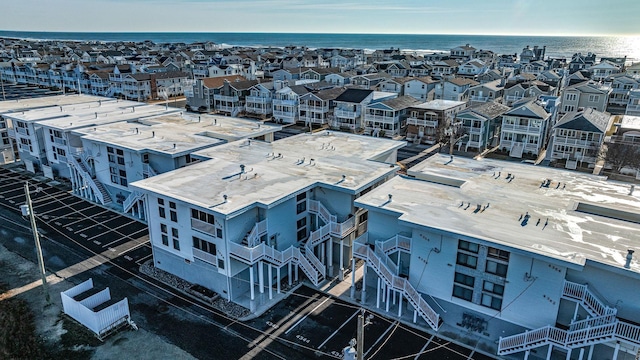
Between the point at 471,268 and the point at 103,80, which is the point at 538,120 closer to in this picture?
the point at 471,268

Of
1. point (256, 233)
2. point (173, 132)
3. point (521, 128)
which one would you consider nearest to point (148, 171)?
point (173, 132)

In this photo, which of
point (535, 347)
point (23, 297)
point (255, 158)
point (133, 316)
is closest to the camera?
point (535, 347)

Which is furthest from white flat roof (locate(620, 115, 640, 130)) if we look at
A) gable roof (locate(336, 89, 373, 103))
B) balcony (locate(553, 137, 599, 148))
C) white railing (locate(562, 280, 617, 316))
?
white railing (locate(562, 280, 617, 316))

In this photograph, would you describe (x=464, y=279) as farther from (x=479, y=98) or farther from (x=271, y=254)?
(x=479, y=98)

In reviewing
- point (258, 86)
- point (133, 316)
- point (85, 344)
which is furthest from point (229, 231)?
point (258, 86)

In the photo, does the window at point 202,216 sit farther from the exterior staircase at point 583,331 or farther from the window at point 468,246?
the exterior staircase at point 583,331

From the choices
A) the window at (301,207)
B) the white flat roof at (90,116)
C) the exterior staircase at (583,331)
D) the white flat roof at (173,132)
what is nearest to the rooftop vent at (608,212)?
the exterior staircase at (583,331)

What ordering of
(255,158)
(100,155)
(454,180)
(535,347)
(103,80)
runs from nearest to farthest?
(535,347) < (454,180) < (255,158) < (100,155) < (103,80)

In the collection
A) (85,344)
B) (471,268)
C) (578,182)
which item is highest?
(578,182)
